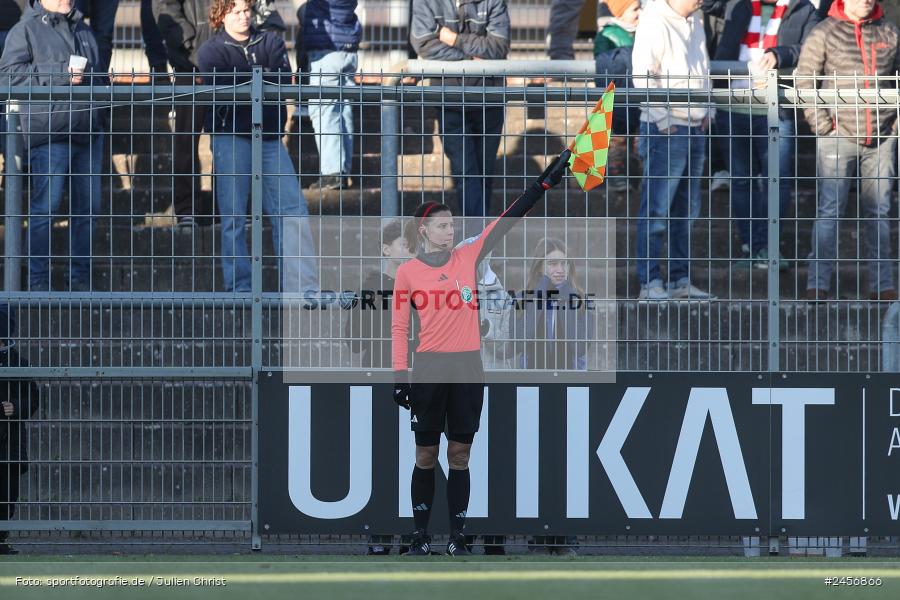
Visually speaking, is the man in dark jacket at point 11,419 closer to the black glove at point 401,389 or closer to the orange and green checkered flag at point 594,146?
the black glove at point 401,389

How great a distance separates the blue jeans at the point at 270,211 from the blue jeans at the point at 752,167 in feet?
8.03

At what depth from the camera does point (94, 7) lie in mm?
11148

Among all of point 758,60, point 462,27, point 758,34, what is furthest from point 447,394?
point 758,34

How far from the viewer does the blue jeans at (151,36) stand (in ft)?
37.9

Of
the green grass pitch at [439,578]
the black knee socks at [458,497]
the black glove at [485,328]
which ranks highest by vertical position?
the black glove at [485,328]

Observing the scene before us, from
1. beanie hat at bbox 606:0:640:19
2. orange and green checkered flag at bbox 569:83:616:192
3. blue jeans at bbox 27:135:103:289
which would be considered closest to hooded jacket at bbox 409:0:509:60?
beanie hat at bbox 606:0:640:19

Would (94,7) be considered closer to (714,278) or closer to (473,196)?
(473,196)

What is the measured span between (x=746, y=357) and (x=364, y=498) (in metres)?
2.36

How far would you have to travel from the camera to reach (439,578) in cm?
667

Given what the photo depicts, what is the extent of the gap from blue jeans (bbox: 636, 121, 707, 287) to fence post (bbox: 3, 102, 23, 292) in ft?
11.4

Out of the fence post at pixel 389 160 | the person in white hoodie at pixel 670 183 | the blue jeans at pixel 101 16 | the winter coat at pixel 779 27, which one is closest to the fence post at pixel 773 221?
the person in white hoodie at pixel 670 183

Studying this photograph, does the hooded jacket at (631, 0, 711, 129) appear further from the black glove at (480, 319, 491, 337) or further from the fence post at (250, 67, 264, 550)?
the fence post at (250, 67, 264, 550)

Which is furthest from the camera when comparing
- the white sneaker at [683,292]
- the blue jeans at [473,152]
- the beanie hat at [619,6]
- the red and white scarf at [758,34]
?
the red and white scarf at [758,34]

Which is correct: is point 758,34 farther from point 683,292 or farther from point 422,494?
point 422,494
